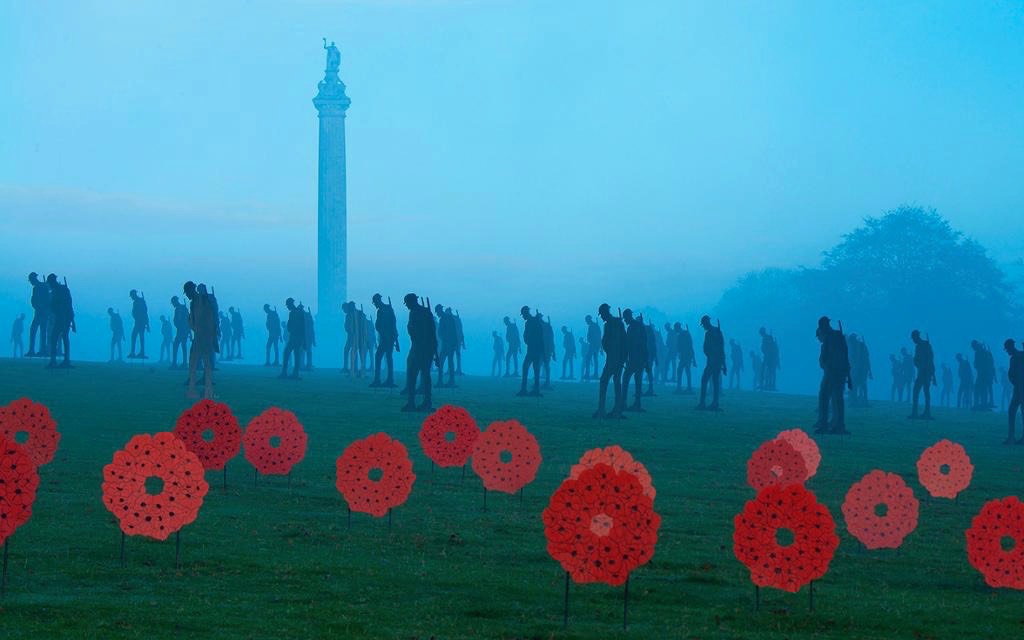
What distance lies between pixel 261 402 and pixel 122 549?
2106 centimetres

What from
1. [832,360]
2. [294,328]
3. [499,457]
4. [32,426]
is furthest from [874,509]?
[294,328]

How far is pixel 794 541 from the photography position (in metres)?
11.5

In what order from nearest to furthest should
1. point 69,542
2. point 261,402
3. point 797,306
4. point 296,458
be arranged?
point 69,542 → point 296,458 → point 261,402 → point 797,306

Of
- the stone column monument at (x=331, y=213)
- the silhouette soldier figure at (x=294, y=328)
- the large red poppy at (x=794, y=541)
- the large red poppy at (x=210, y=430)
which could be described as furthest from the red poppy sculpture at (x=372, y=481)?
the stone column monument at (x=331, y=213)

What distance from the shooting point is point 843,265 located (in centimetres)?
10625

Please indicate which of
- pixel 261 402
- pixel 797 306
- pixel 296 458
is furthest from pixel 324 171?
pixel 296 458

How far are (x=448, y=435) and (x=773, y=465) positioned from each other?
206 inches

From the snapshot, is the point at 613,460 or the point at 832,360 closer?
the point at 613,460

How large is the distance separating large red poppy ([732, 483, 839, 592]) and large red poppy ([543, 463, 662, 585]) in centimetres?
118

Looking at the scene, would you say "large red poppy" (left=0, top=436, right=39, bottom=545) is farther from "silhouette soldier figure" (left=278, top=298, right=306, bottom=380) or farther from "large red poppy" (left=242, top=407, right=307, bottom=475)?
"silhouette soldier figure" (left=278, top=298, right=306, bottom=380)

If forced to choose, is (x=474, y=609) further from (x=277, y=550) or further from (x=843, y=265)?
(x=843, y=265)

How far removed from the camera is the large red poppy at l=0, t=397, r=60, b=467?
16.7 meters

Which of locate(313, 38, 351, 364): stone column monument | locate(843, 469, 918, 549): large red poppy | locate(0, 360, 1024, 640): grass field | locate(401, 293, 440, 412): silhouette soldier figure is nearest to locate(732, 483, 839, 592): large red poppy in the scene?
locate(0, 360, 1024, 640): grass field

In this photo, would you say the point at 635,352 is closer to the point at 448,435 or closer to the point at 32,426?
the point at 448,435
